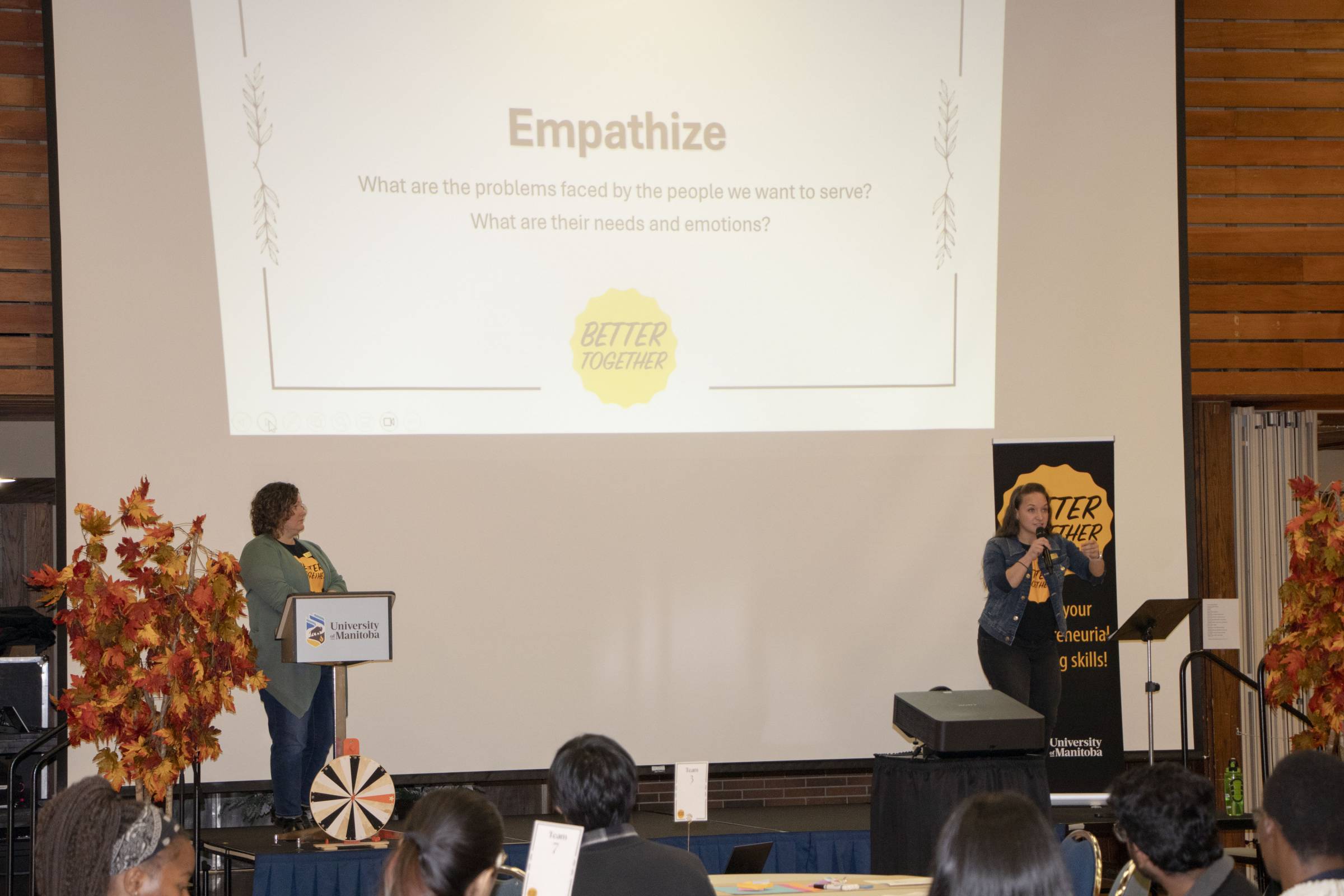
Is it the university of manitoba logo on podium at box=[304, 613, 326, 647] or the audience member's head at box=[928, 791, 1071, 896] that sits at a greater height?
the audience member's head at box=[928, 791, 1071, 896]

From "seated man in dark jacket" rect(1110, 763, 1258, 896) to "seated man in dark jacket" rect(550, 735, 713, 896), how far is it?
0.82 m

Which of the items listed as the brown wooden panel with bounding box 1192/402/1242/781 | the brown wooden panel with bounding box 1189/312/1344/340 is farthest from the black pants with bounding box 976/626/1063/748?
the brown wooden panel with bounding box 1189/312/1344/340

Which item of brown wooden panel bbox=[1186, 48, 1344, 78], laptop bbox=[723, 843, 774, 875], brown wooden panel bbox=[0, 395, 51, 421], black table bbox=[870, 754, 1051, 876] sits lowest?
laptop bbox=[723, 843, 774, 875]

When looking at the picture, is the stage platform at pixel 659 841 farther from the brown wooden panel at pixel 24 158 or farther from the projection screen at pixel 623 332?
the brown wooden panel at pixel 24 158

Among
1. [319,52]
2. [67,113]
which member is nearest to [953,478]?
[319,52]

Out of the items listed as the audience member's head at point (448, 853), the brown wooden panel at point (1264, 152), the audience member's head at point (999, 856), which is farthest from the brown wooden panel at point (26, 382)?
the brown wooden panel at point (1264, 152)

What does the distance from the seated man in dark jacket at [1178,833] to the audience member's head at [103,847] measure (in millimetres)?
1665

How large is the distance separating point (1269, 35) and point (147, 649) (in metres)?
6.23

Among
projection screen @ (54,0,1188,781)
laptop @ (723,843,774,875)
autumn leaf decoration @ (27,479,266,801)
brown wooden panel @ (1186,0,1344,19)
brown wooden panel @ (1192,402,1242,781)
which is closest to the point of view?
laptop @ (723,843,774,875)

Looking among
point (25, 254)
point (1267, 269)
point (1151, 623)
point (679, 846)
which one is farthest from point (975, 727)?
point (25, 254)

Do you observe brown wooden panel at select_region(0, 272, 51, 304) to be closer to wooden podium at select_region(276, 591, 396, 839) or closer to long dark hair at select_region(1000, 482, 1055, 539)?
wooden podium at select_region(276, 591, 396, 839)

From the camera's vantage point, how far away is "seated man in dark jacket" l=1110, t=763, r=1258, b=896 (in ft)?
7.39

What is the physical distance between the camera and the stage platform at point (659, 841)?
448 centimetres

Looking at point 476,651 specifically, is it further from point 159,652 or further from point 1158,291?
point 1158,291
